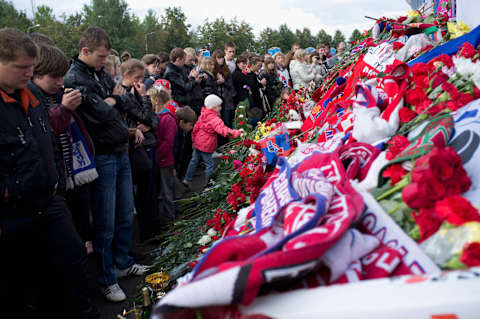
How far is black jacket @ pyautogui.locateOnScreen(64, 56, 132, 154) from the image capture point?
3223 mm

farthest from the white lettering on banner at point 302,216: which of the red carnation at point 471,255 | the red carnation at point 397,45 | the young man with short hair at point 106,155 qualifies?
the young man with short hair at point 106,155

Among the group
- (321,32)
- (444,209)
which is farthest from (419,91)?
(321,32)

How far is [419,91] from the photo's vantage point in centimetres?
186

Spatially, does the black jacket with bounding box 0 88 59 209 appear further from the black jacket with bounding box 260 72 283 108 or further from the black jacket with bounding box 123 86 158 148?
the black jacket with bounding box 260 72 283 108

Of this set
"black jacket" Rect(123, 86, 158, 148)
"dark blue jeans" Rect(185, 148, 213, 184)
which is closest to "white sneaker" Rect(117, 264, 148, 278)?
"black jacket" Rect(123, 86, 158, 148)

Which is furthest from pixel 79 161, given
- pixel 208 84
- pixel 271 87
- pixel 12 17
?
pixel 12 17

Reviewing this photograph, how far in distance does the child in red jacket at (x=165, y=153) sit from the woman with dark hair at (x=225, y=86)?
11.4 ft

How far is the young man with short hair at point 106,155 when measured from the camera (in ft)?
10.7

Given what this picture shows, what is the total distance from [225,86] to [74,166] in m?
5.84

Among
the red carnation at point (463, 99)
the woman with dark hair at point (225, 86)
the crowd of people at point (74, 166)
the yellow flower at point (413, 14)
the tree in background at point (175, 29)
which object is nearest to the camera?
the red carnation at point (463, 99)

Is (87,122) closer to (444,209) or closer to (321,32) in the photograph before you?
(444,209)

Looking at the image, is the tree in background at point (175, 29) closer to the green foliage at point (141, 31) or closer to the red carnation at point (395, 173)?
the green foliage at point (141, 31)

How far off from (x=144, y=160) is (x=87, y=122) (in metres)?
0.96

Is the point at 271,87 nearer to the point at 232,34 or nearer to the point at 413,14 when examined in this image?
the point at 413,14
